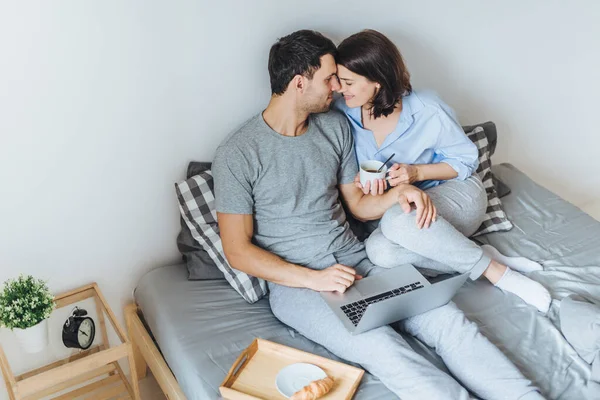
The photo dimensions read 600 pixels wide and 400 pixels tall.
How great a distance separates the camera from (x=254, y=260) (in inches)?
72.9

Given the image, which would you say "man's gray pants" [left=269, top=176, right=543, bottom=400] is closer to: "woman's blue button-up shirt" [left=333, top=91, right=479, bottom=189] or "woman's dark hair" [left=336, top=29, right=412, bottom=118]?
"woman's blue button-up shirt" [left=333, top=91, right=479, bottom=189]

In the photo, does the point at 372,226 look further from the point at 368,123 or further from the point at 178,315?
the point at 178,315

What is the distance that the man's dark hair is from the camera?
1.83 m

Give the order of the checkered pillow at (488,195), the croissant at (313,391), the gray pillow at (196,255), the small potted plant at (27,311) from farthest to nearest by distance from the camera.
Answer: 1. the checkered pillow at (488,195)
2. the gray pillow at (196,255)
3. the small potted plant at (27,311)
4. the croissant at (313,391)

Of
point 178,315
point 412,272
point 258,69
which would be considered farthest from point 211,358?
point 258,69

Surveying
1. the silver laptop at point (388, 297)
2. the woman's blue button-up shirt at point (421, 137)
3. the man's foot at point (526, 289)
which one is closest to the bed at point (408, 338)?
the man's foot at point (526, 289)

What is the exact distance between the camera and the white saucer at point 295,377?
1.59 meters

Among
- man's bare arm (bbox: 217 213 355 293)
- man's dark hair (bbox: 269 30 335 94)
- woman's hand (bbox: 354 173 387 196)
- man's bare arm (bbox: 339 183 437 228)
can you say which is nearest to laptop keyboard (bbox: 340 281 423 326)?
man's bare arm (bbox: 217 213 355 293)

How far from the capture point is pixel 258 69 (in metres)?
2.02

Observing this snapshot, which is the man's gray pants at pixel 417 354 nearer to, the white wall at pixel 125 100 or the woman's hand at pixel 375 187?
the woman's hand at pixel 375 187

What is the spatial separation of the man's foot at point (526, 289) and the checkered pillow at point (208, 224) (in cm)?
77

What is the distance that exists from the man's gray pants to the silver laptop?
0.04 metres

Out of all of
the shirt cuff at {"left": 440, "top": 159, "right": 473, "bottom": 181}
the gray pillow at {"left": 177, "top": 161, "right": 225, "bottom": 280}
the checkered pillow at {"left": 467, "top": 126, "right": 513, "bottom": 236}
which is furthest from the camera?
the checkered pillow at {"left": 467, "top": 126, "right": 513, "bottom": 236}

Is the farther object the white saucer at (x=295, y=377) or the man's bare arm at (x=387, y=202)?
the man's bare arm at (x=387, y=202)
